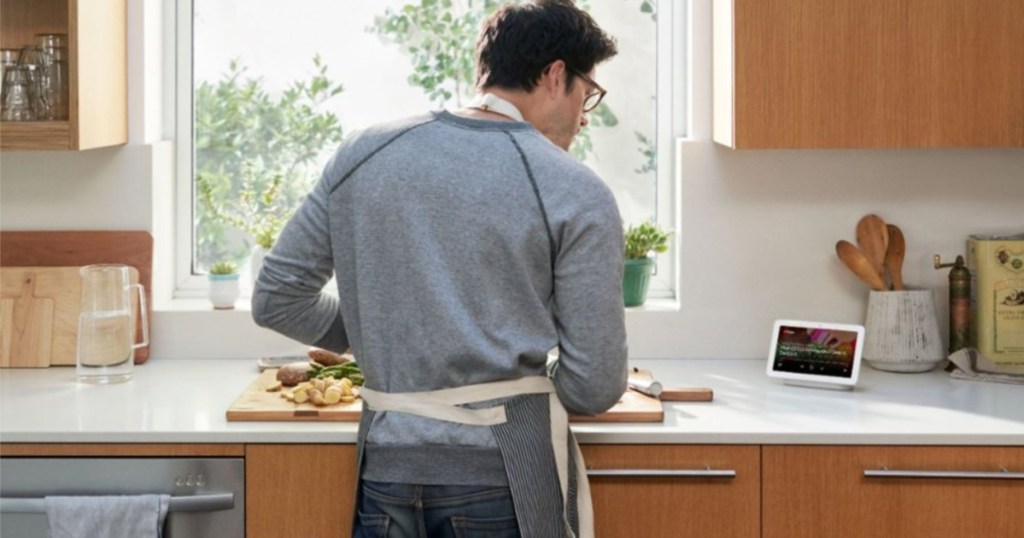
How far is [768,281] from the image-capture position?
3.43 m

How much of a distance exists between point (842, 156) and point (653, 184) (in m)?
0.47

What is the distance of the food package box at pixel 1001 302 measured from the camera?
3.21m

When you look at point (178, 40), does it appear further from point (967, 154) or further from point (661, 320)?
point (967, 154)

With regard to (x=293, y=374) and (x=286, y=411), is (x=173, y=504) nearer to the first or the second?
(x=286, y=411)

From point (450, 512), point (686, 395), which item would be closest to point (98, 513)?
point (450, 512)

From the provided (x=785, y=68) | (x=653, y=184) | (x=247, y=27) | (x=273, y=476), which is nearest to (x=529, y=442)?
(x=273, y=476)

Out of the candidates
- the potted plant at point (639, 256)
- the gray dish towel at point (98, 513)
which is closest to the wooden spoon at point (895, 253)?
the potted plant at point (639, 256)

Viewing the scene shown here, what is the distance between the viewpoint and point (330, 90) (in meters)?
3.57

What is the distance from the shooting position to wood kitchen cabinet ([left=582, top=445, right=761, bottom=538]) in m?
2.68

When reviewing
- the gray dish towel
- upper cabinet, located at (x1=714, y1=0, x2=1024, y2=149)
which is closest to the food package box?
upper cabinet, located at (x1=714, y1=0, x2=1024, y2=149)

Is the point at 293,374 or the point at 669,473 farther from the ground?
the point at 293,374

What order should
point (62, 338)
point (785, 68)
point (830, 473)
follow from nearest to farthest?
point (830, 473), point (785, 68), point (62, 338)

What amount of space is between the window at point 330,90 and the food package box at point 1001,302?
738mm

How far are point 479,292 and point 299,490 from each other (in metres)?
0.65
